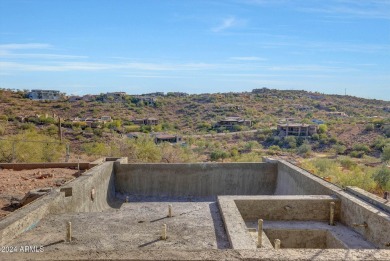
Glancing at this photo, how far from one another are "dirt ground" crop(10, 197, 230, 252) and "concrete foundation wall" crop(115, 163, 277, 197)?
479 centimetres

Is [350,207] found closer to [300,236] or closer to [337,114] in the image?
[300,236]

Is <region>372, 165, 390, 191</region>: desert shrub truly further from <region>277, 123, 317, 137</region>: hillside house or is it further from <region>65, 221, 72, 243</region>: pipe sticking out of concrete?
<region>277, 123, 317, 137</region>: hillside house

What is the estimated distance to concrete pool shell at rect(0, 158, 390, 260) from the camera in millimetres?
4273

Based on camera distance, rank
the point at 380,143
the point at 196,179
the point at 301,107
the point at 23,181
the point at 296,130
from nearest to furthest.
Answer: the point at 23,181 < the point at 196,179 < the point at 380,143 < the point at 296,130 < the point at 301,107

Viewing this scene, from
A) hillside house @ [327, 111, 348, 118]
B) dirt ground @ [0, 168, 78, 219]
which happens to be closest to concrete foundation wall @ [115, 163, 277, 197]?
dirt ground @ [0, 168, 78, 219]

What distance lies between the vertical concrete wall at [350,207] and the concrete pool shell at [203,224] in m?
0.02

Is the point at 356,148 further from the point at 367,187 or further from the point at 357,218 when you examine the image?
the point at 357,218

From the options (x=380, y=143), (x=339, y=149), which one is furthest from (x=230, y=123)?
(x=380, y=143)

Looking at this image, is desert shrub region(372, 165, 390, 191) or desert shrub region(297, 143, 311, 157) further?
desert shrub region(297, 143, 311, 157)

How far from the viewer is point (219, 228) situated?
23.4 feet

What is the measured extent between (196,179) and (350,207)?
6323 mm

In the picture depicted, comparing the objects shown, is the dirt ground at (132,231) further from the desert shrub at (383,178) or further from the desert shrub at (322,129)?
the desert shrub at (322,129)

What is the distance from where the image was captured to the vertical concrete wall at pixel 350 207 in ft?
22.9

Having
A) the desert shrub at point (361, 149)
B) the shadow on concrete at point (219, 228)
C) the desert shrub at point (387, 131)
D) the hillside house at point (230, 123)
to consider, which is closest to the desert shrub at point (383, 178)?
the shadow on concrete at point (219, 228)
